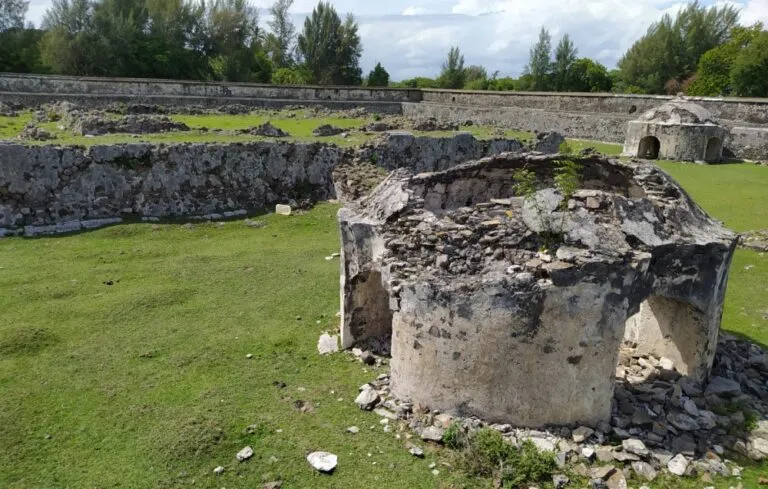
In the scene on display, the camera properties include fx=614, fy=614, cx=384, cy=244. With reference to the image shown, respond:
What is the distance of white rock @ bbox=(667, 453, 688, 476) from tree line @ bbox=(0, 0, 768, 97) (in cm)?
3840

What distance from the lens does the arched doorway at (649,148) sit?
2514 centimetres

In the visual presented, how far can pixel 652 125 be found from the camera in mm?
24422

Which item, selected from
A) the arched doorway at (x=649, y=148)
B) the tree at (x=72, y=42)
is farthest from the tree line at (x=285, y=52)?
the arched doorway at (x=649, y=148)

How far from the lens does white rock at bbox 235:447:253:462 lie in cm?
571

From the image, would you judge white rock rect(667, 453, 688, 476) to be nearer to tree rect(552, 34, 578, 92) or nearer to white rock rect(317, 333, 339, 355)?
white rock rect(317, 333, 339, 355)

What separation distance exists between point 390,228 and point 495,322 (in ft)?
5.82

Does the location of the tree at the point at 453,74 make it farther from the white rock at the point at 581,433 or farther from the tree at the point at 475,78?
the white rock at the point at 581,433

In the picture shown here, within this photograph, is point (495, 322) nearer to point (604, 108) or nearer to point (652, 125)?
point (652, 125)

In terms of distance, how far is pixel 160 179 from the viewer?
1438cm

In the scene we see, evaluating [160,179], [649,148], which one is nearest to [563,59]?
[649,148]

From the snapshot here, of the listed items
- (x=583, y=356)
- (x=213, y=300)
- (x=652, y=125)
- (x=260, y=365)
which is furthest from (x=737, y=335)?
(x=652, y=125)

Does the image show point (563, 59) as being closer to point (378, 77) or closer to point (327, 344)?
point (378, 77)

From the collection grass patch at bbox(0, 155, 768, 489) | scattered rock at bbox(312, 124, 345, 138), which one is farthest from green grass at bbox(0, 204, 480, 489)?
scattered rock at bbox(312, 124, 345, 138)

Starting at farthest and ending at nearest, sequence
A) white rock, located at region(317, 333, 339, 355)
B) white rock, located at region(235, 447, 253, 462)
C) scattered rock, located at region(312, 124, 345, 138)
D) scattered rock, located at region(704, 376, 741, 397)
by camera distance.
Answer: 1. scattered rock, located at region(312, 124, 345, 138)
2. white rock, located at region(317, 333, 339, 355)
3. scattered rock, located at region(704, 376, 741, 397)
4. white rock, located at region(235, 447, 253, 462)
